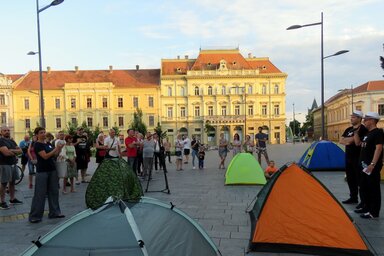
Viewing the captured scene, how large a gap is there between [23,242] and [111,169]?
2.25 meters

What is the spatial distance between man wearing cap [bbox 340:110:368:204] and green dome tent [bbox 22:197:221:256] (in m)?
5.04

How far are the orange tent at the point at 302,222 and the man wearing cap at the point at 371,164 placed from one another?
186cm

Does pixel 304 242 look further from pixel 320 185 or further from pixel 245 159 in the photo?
pixel 245 159

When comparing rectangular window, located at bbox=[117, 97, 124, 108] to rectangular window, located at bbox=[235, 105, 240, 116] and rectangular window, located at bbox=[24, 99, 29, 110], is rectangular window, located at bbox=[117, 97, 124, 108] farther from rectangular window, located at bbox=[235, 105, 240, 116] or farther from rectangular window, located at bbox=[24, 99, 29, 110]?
rectangular window, located at bbox=[235, 105, 240, 116]

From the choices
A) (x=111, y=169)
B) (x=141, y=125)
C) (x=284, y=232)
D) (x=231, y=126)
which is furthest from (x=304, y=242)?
(x=231, y=126)

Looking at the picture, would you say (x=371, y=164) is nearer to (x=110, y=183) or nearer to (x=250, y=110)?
(x=110, y=183)

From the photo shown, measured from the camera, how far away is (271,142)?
71125mm

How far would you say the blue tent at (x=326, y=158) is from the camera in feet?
47.5

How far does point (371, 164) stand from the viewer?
653cm

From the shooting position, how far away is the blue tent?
14.5 m

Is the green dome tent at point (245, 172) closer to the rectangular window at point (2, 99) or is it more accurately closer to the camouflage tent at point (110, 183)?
the camouflage tent at point (110, 183)

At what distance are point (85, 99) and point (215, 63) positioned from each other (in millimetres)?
27369

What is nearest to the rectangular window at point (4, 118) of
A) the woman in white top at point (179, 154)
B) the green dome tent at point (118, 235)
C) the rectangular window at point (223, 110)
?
the rectangular window at point (223, 110)

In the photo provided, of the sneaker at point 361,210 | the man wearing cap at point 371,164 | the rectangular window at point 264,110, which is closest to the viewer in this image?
the man wearing cap at point 371,164
